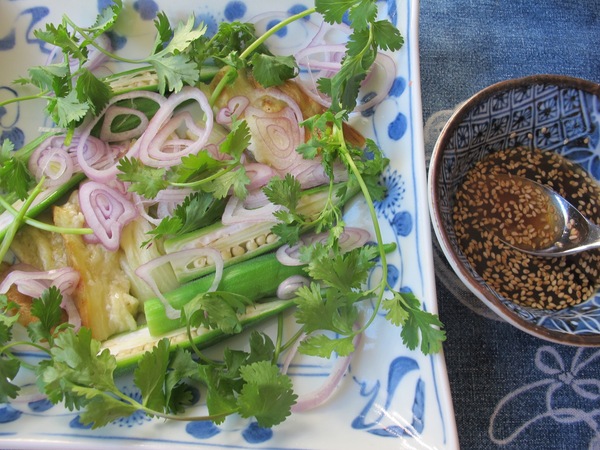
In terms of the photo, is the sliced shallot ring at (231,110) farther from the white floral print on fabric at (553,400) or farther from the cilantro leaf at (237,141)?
the white floral print on fabric at (553,400)

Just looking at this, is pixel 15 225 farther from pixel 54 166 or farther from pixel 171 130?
pixel 171 130

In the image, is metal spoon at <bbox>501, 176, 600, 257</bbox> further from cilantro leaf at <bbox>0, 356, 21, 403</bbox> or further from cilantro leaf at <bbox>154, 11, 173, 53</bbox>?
cilantro leaf at <bbox>0, 356, 21, 403</bbox>

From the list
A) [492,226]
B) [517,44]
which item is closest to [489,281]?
[492,226]

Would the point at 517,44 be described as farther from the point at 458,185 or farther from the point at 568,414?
the point at 568,414

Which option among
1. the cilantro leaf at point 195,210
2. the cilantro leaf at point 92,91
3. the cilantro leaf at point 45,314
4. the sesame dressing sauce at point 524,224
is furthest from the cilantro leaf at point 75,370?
the sesame dressing sauce at point 524,224

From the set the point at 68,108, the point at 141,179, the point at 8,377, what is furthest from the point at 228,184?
the point at 8,377
